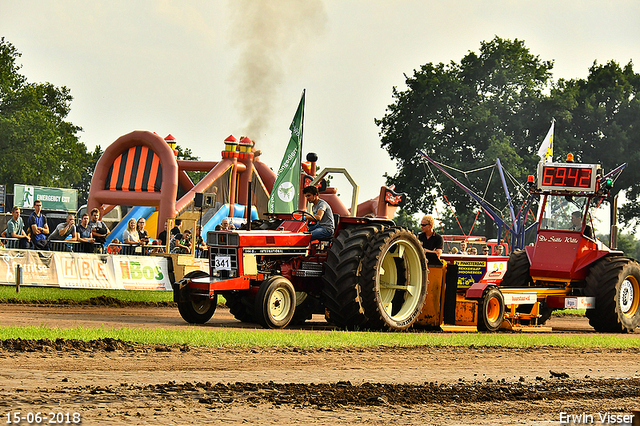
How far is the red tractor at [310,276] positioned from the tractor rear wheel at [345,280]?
0.05ft

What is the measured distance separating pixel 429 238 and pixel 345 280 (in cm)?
258

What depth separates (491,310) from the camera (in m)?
14.2

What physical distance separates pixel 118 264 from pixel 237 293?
673cm

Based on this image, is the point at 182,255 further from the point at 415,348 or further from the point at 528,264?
the point at 415,348

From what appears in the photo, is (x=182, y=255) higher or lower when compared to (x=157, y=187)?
lower

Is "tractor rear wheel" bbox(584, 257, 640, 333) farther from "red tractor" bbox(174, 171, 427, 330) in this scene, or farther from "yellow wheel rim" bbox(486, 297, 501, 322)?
"red tractor" bbox(174, 171, 427, 330)

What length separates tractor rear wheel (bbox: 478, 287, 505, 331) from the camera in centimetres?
1377

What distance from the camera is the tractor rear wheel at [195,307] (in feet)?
42.4

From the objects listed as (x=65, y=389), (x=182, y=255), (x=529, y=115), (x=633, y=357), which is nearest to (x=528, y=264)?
(x=633, y=357)

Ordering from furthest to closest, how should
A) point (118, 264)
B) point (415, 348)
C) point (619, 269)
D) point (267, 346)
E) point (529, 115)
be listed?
1. point (529, 115)
2. point (118, 264)
3. point (619, 269)
4. point (415, 348)
5. point (267, 346)

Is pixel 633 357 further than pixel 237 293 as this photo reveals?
No

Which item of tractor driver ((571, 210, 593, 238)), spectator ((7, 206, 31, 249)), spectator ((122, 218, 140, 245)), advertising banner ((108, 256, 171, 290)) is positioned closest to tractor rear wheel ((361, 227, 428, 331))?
tractor driver ((571, 210, 593, 238))

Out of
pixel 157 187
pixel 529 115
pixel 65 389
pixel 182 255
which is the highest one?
pixel 529 115

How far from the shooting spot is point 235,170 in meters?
33.3
